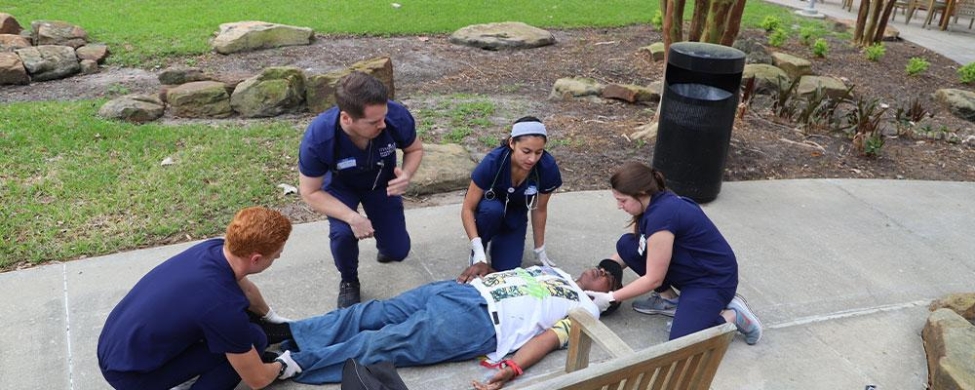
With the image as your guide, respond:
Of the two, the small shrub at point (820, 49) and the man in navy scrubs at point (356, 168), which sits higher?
the man in navy scrubs at point (356, 168)

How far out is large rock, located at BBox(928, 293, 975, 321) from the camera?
4.02m

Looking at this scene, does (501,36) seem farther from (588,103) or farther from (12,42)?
(12,42)

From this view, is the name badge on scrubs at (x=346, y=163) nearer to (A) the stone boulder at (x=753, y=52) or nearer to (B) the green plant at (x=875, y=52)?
(A) the stone boulder at (x=753, y=52)

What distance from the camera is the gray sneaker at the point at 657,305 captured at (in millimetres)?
4074

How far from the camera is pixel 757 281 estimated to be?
177 inches

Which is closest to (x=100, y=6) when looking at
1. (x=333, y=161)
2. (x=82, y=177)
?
(x=82, y=177)

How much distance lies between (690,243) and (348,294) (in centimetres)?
188

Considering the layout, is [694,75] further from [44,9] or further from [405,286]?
[44,9]

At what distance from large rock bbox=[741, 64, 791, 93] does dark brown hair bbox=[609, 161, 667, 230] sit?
5987 millimetres

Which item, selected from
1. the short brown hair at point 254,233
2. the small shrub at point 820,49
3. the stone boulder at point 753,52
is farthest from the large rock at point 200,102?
the small shrub at point 820,49

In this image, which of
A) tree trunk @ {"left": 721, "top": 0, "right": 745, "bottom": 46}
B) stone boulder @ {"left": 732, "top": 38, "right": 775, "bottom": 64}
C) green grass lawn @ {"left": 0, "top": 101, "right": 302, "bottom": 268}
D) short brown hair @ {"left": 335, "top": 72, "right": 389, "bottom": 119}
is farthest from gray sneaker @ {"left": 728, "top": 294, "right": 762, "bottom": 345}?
stone boulder @ {"left": 732, "top": 38, "right": 775, "bottom": 64}

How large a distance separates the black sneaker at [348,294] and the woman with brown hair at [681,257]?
1.33 metres

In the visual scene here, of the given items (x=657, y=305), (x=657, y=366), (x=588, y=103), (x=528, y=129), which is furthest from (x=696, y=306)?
(x=588, y=103)

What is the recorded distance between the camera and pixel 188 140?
625 centimetres
